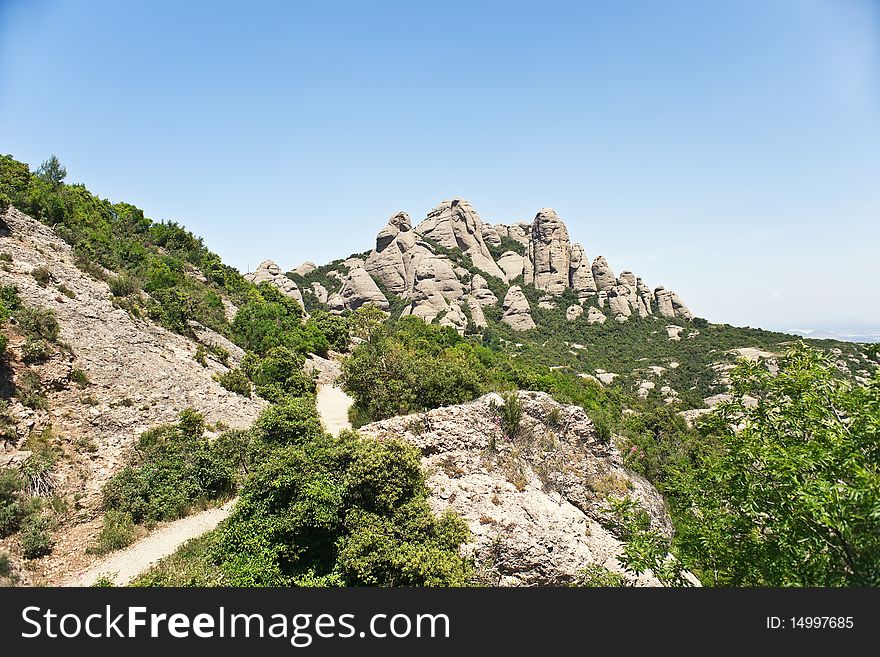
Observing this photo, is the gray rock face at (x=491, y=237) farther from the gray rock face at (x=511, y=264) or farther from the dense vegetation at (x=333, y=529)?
the dense vegetation at (x=333, y=529)

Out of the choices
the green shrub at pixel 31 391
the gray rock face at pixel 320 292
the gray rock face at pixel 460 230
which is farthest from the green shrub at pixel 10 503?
the gray rock face at pixel 460 230

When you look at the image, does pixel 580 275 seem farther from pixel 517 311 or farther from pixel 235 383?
pixel 235 383

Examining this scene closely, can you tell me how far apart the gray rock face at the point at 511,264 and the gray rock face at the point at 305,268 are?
62.4 meters

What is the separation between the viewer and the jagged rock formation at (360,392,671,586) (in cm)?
1376

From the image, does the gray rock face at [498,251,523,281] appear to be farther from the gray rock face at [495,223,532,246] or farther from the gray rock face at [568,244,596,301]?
the gray rock face at [568,244,596,301]

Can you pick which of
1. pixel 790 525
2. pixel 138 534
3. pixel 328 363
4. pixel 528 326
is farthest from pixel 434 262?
pixel 790 525

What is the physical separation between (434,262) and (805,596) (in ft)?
351

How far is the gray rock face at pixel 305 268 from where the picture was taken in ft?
431

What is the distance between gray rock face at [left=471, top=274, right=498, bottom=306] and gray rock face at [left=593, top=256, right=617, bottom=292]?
35.4 m

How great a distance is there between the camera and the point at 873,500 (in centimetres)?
578

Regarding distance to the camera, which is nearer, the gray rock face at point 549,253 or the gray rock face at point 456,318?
the gray rock face at point 456,318

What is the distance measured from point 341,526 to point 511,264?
410 feet

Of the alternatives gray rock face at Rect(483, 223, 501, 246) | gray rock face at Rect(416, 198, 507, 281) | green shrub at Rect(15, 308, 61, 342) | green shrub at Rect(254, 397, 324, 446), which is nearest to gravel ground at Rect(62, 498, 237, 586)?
green shrub at Rect(254, 397, 324, 446)

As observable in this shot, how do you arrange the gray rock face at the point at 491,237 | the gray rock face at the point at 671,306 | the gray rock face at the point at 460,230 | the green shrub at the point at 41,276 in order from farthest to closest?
1. the gray rock face at the point at 491,237
2. the gray rock face at the point at 460,230
3. the gray rock face at the point at 671,306
4. the green shrub at the point at 41,276
